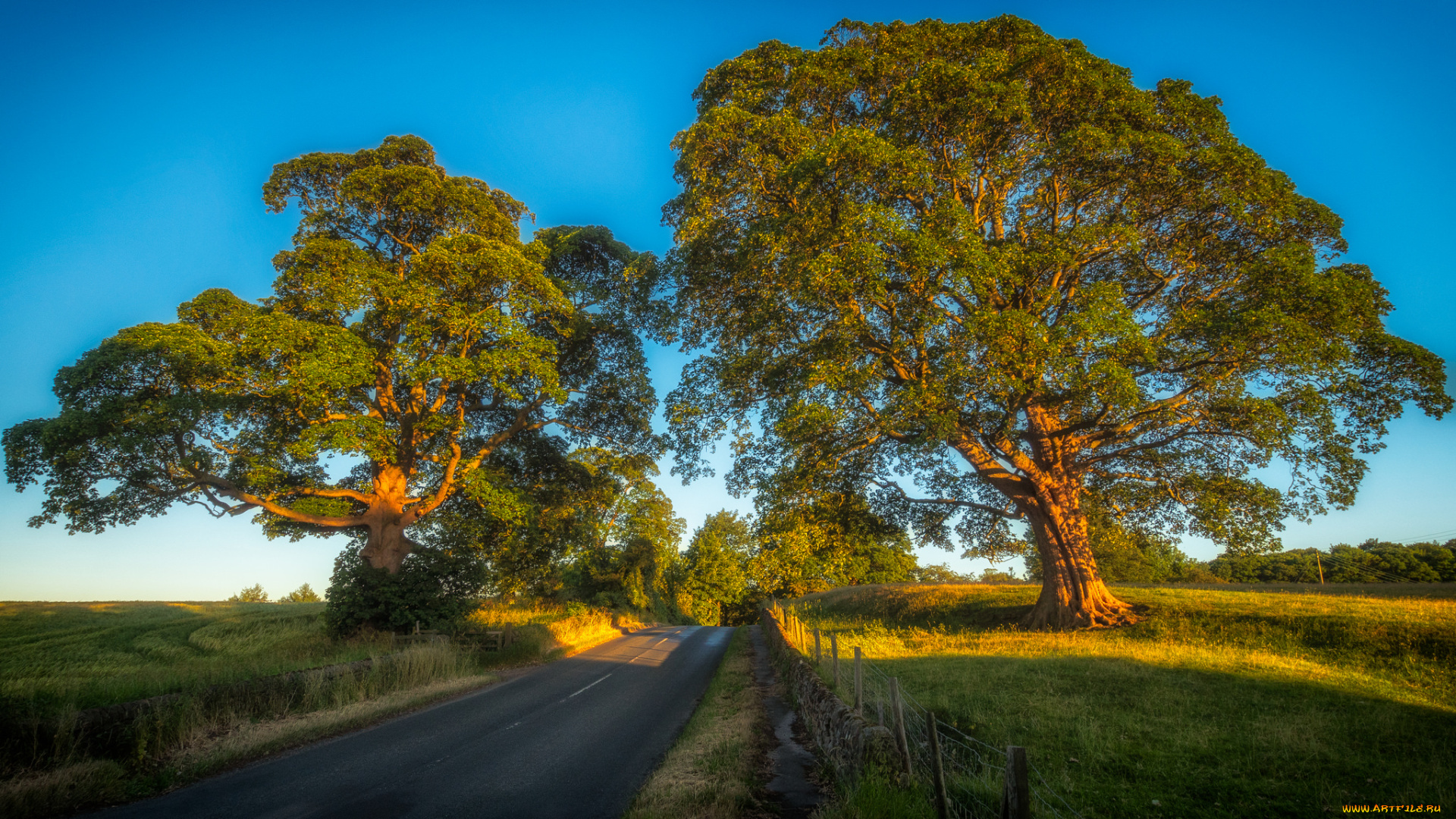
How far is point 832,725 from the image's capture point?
785 centimetres

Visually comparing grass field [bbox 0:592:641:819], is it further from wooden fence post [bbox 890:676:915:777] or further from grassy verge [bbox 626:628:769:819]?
wooden fence post [bbox 890:676:915:777]

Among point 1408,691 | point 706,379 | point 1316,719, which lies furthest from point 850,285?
point 1408,691

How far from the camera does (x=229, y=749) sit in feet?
26.1

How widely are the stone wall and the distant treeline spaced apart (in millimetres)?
42801

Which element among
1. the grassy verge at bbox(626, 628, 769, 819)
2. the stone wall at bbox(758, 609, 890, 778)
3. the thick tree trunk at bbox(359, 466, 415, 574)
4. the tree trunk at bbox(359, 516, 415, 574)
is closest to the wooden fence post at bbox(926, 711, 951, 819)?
the stone wall at bbox(758, 609, 890, 778)

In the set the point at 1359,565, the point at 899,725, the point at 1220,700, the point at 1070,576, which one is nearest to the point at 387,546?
the point at 899,725

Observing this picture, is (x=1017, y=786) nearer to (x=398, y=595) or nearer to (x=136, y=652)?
(x=398, y=595)

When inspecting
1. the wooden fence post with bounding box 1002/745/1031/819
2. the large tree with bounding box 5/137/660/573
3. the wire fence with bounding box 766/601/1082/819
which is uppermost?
the large tree with bounding box 5/137/660/573

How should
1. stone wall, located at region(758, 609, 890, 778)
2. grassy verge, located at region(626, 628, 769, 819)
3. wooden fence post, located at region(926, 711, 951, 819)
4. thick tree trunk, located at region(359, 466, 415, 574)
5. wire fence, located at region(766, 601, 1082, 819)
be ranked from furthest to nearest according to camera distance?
1. thick tree trunk, located at region(359, 466, 415, 574)
2. stone wall, located at region(758, 609, 890, 778)
3. grassy verge, located at region(626, 628, 769, 819)
4. wooden fence post, located at region(926, 711, 951, 819)
5. wire fence, located at region(766, 601, 1082, 819)

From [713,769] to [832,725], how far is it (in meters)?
1.73

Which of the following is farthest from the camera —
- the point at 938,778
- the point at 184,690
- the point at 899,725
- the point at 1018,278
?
the point at 1018,278

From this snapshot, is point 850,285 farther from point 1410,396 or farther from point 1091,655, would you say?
point 1410,396

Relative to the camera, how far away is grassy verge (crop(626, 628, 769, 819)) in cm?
597

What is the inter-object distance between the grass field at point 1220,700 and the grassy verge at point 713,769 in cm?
158
